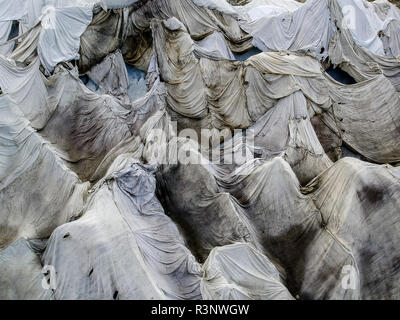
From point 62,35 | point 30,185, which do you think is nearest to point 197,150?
point 30,185

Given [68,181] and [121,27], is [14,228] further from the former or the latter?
[121,27]

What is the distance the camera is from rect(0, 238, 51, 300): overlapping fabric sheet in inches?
459

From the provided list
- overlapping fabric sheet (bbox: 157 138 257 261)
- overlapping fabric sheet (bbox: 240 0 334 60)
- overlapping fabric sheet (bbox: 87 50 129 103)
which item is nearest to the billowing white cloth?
overlapping fabric sheet (bbox: 87 50 129 103)

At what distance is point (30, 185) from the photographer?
14.2 meters

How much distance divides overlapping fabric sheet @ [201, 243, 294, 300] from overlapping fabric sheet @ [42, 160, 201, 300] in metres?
0.56

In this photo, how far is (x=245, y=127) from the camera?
1723 centimetres

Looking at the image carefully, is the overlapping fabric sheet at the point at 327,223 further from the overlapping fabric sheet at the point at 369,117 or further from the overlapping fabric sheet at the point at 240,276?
the overlapping fabric sheet at the point at 369,117

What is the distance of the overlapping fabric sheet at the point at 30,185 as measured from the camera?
45.0ft

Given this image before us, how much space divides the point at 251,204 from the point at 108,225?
12.0 ft

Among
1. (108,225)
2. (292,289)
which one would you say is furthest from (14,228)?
(292,289)

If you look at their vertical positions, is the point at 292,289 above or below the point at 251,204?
below

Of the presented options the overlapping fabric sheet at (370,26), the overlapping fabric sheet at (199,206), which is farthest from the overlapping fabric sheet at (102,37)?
the overlapping fabric sheet at (370,26)

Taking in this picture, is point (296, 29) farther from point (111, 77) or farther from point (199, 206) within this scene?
point (199, 206)

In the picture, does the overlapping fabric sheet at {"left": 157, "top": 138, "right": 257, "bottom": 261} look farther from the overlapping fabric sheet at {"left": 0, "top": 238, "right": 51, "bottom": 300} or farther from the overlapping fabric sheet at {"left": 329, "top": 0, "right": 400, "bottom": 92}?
the overlapping fabric sheet at {"left": 329, "top": 0, "right": 400, "bottom": 92}
